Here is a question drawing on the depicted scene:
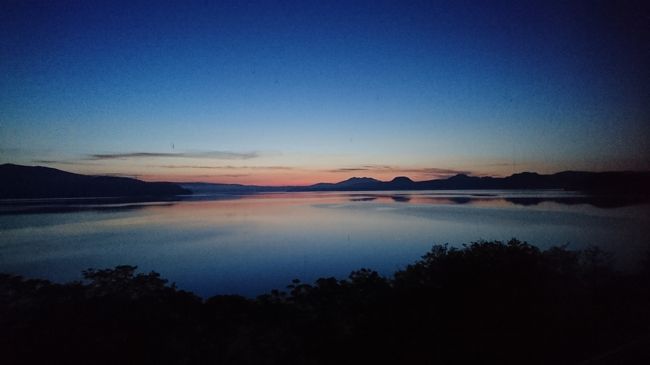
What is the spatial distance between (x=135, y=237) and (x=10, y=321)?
17.3m

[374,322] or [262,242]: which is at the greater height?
[374,322]

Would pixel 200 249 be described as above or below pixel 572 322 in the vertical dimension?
below

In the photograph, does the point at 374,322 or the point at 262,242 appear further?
the point at 262,242

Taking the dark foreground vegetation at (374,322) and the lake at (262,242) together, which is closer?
the dark foreground vegetation at (374,322)

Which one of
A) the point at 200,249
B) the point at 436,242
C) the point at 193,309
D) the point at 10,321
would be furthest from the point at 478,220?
the point at 10,321

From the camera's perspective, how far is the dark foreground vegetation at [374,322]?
183 inches

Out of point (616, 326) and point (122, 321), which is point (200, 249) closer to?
point (122, 321)

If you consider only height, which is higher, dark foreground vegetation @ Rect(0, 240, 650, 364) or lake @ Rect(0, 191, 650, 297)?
dark foreground vegetation @ Rect(0, 240, 650, 364)

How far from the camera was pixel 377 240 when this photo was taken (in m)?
20.2

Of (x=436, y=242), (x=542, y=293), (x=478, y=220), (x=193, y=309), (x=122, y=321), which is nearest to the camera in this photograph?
(x=122, y=321)

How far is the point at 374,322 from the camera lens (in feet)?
18.7

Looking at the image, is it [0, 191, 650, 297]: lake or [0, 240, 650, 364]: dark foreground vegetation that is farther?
[0, 191, 650, 297]: lake

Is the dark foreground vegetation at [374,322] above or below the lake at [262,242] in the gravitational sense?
above

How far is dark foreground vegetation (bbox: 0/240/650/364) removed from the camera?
4.65 meters
